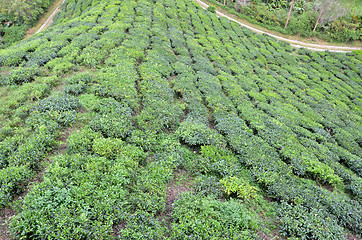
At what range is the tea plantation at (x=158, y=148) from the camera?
614cm

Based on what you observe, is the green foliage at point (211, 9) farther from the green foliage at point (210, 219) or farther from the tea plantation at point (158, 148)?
the green foliage at point (210, 219)

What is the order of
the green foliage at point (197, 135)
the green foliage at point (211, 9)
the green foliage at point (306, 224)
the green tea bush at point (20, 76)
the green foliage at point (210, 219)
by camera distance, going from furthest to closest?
the green foliage at point (211, 9)
the green tea bush at point (20, 76)
the green foliage at point (197, 135)
the green foliage at point (306, 224)
the green foliage at point (210, 219)

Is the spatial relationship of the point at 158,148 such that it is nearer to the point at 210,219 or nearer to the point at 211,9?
the point at 210,219

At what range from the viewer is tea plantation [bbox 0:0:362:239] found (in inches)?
242

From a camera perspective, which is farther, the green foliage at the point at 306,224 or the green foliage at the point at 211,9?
the green foliage at the point at 211,9

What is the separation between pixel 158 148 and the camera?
30.4ft

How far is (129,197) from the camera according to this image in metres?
6.76

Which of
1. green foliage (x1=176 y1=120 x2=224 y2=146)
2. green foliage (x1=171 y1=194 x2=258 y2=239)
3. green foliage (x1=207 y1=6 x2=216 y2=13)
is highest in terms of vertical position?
green foliage (x1=207 y1=6 x2=216 y2=13)

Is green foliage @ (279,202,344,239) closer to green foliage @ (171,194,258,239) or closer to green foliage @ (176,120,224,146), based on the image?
green foliage @ (171,194,258,239)

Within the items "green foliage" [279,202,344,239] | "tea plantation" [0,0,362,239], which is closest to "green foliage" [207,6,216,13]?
"tea plantation" [0,0,362,239]

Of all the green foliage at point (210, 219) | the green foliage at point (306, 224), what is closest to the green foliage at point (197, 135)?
the green foliage at point (210, 219)

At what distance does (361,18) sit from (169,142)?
54678 mm

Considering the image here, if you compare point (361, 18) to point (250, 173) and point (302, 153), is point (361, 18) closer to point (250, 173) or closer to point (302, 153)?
point (302, 153)

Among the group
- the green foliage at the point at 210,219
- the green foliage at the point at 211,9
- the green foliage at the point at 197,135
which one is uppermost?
the green foliage at the point at 211,9
